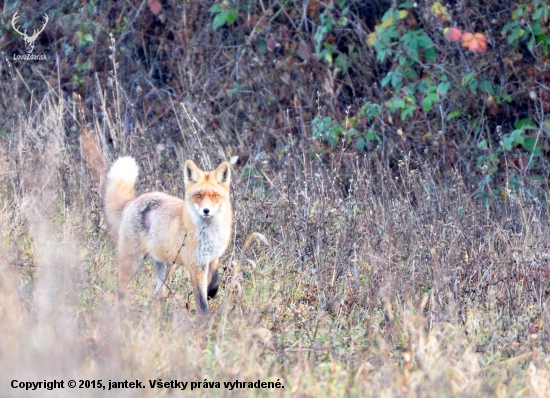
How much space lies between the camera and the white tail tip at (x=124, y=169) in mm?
6070

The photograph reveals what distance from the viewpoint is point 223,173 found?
5672 millimetres

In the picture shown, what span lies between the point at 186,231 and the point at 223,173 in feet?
1.85

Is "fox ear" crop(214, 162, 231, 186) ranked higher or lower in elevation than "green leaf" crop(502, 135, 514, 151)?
higher

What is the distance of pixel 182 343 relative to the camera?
411 centimetres

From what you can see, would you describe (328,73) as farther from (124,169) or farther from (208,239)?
(208,239)

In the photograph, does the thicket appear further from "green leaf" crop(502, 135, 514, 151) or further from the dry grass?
the dry grass

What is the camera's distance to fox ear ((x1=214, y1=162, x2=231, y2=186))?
5613 millimetres

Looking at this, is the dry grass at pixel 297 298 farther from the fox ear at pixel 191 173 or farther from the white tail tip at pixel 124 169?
the fox ear at pixel 191 173

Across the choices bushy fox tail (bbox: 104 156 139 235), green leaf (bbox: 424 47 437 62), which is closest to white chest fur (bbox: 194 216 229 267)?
bushy fox tail (bbox: 104 156 139 235)

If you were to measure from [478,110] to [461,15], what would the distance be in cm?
117

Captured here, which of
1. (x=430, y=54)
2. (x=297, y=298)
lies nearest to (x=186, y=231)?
(x=297, y=298)

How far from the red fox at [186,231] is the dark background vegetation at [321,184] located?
178mm

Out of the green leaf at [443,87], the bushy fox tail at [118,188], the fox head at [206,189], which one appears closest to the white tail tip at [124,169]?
the bushy fox tail at [118,188]

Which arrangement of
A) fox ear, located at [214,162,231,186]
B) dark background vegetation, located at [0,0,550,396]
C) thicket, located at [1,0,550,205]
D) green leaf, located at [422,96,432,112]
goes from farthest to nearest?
thicket, located at [1,0,550,205], green leaf, located at [422,96,432,112], fox ear, located at [214,162,231,186], dark background vegetation, located at [0,0,550,396]
